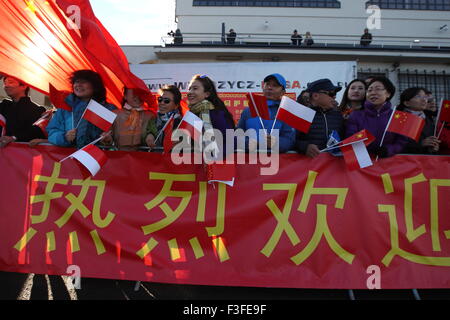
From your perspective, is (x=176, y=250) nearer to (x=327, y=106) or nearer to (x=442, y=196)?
(x=327, y=106)

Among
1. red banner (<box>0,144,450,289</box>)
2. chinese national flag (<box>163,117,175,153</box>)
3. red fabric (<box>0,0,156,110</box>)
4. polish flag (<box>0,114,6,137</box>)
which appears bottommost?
red banner (<box>0,144,450,289</box>)

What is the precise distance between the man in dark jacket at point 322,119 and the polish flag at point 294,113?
23 cm

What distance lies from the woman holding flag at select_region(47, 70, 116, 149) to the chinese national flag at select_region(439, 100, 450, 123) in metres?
3.17

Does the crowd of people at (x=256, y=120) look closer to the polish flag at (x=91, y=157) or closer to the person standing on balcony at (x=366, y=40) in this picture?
the polish flag at (x=91, y=157)

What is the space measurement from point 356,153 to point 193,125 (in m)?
1.36

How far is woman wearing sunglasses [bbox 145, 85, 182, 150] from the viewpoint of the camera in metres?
3.27

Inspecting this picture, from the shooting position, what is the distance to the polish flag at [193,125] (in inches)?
107

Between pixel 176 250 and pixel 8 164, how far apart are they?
172cm

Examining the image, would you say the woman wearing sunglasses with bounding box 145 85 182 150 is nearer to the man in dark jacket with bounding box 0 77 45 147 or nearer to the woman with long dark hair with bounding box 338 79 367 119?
the man in dark jacket with bounding box 0 77 45 147

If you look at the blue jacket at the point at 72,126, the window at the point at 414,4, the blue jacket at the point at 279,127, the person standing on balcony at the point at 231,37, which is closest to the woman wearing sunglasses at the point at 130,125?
the blue jacket at the point at 72,126

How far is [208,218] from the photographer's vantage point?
2.83m

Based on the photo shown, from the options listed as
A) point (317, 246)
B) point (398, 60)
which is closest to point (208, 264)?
point (317, 246)

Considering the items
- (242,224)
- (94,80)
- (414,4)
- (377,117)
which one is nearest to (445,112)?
(377,117)

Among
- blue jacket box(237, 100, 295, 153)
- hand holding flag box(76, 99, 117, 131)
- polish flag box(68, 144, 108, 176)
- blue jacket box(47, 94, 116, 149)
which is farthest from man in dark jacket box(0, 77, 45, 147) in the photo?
blue jacket box(237, 100, 295, 153)
